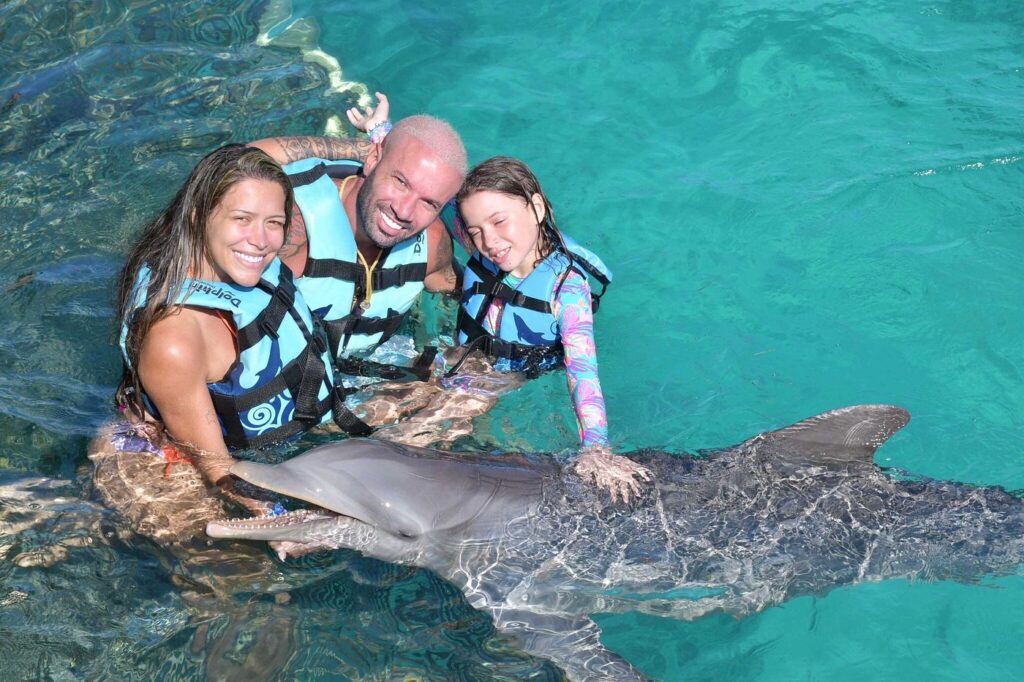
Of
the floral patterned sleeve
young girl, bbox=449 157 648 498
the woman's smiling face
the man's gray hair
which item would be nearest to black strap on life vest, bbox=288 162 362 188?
the man's gray hair

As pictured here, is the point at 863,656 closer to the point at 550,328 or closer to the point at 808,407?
the point at 808,407

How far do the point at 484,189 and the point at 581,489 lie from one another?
1.96 meters

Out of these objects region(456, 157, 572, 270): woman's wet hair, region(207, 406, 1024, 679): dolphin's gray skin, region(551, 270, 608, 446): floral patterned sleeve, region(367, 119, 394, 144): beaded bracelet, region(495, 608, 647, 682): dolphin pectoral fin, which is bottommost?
region(495, 608, 647, 682): dolphin pectoral fin

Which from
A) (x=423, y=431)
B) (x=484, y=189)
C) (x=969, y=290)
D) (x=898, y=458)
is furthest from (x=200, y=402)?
(x=969, y=290)

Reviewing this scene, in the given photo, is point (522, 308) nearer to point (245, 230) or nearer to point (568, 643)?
point (245, 230)

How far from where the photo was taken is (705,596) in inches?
221

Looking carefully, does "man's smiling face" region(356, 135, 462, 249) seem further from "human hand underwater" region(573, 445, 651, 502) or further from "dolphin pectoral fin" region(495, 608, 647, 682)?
"dolphin pectoral fin" region(495, 608, 647, 682)

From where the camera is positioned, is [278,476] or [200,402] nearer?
[278,476]

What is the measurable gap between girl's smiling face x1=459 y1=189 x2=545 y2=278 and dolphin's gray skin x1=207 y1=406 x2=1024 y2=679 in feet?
4.58

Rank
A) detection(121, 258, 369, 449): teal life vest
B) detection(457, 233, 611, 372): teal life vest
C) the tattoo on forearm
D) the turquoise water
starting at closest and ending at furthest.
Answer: the turquoise water < detection(121, 258, 369, 449): teal life vest < detection(457, 233, 611, 372): teal life vest < the tattoo on forearm

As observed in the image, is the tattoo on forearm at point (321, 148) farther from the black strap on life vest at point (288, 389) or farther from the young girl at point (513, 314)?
the black strap on life vest at point (288, 389)

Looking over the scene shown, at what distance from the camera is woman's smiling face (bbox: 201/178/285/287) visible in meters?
5.18

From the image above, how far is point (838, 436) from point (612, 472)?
1.39m

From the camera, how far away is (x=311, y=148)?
6930 millimetres
